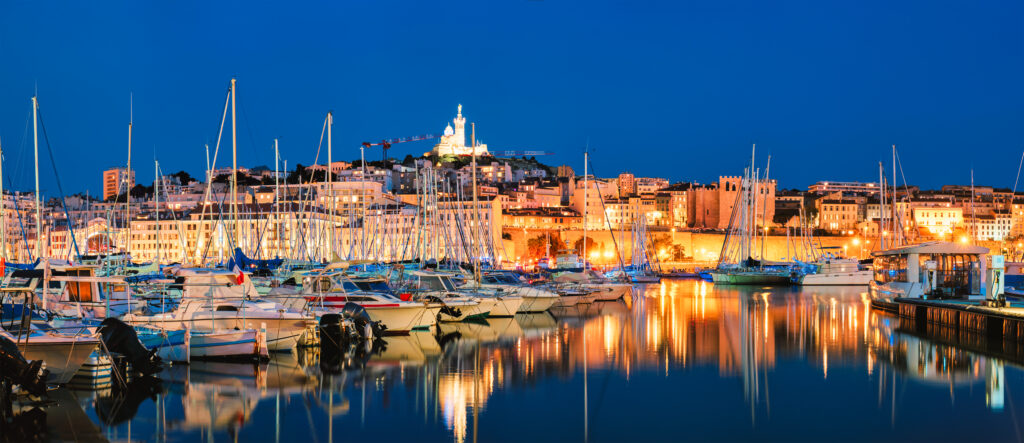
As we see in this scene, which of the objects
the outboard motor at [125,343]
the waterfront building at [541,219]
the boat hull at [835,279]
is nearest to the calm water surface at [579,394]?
the outboard motor at [125,343]

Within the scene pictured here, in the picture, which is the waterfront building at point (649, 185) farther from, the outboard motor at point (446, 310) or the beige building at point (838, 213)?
the outboard motor at point (446, 310)

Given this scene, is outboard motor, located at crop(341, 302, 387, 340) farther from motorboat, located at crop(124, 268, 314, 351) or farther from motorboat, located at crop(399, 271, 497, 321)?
motorboat, located at crop(399, 271, 497, 321)

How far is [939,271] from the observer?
96.4 feet

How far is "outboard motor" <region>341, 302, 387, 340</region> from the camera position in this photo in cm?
A: 2131

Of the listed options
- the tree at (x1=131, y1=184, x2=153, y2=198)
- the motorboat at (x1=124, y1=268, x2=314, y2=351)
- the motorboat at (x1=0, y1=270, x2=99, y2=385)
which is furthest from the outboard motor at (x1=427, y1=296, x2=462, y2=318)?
the tree at (x1=131, y1=184, x2=153, y2=198)

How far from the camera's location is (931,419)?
13.5 meters

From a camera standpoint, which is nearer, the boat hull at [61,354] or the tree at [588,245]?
the boat hull at [61,354]

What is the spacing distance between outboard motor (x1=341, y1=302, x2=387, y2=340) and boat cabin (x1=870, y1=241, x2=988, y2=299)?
17845 mm

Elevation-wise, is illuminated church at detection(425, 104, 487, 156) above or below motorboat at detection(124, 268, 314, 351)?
above

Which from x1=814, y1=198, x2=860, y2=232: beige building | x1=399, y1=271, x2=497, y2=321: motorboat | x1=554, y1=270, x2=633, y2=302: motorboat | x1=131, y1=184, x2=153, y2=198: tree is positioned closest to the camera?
x1=399, y1=271, x2=497, y2=321: motorboat

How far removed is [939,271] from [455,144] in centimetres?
14595

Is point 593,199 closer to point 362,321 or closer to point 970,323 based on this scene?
point 970,323

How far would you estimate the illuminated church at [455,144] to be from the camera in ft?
561

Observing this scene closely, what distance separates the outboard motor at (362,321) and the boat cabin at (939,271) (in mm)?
17845
